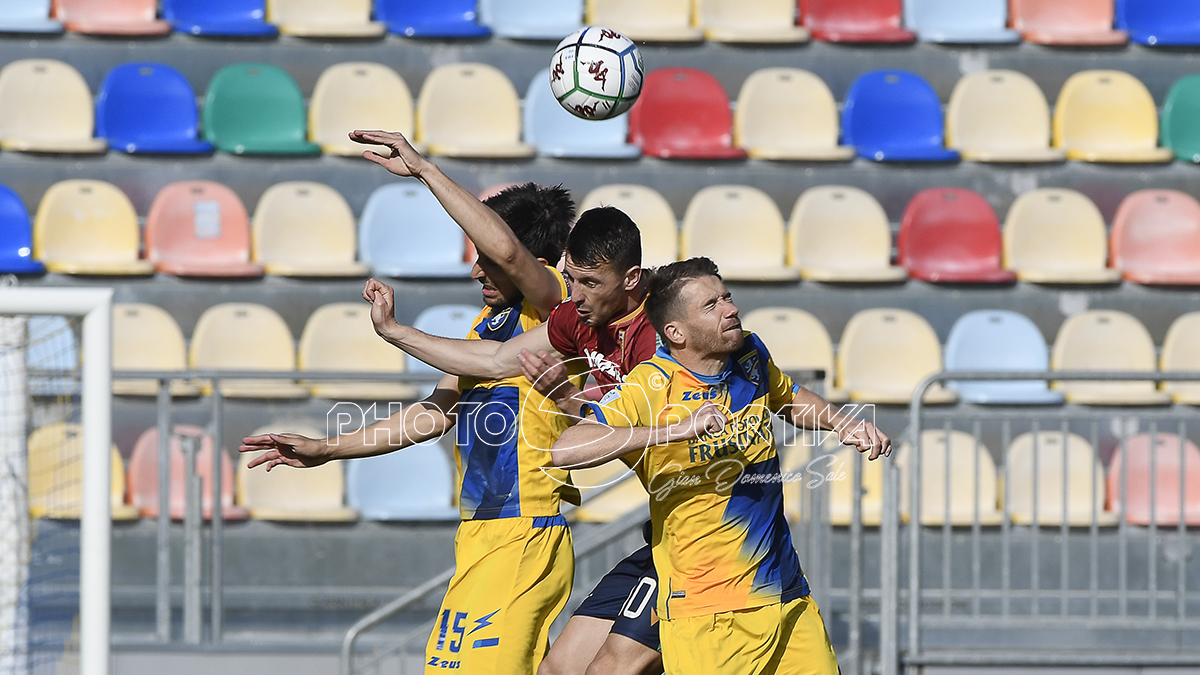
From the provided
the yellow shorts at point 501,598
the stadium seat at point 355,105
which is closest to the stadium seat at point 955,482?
the yellow shorts at point 501,598

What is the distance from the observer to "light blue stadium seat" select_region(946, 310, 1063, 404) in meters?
7.33

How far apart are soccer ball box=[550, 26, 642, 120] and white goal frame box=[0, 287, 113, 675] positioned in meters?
1.69

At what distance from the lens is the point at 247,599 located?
612 cm

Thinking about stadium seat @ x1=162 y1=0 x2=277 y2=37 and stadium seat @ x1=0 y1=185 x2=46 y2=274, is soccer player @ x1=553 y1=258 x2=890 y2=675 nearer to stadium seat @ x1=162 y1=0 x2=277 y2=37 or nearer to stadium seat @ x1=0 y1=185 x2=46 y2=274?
stadium seat @ x1=0 y1=185 x2=46 y2=274

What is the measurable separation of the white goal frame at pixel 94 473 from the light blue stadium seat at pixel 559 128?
5042mm

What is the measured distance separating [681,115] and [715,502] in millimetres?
5150

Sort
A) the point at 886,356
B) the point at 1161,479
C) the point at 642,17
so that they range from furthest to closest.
→ 1. the point at 642,17
2. the point at 886,356
3. the point at 1161,479

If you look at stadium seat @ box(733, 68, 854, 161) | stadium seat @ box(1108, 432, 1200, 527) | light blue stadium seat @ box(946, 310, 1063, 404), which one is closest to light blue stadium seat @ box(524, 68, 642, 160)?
stadium seat @ box(733, 68, 854, 161)

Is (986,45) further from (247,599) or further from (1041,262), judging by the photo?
(247,599)

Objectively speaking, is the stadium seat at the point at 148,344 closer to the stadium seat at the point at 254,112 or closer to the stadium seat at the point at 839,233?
the stadium seat at the point at 254,112

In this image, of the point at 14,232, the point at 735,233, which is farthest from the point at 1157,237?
the point at 14,232

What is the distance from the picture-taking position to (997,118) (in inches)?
322

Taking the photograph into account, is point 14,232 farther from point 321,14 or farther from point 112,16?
point 321,14

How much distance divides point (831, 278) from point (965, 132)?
153 centimetres
